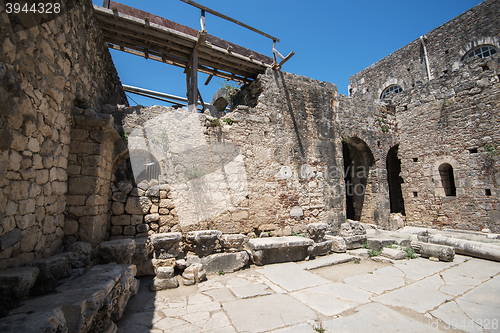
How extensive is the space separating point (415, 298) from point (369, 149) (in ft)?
21.9

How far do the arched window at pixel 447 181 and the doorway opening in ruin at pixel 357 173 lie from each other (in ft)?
8.44

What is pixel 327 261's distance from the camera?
5188mm

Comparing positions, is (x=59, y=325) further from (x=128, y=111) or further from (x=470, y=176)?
(x=470, y=176)

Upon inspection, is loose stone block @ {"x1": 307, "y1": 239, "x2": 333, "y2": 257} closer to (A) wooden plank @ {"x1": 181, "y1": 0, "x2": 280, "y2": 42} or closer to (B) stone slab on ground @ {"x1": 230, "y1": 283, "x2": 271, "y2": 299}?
(B) stone slab on ground @ {"x1": 230, "y1": 283, "x2": 271, "y2": 299}

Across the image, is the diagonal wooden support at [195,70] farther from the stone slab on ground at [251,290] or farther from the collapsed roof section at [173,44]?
the stone slab on ground at [251,290]

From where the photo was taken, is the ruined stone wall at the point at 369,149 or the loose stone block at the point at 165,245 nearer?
the loose stone block at the point at 165,245

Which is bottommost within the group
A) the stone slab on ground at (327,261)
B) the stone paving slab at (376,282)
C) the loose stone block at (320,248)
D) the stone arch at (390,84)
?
the stone paving slab at (376,282)

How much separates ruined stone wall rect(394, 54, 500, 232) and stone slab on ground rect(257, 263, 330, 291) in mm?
7386

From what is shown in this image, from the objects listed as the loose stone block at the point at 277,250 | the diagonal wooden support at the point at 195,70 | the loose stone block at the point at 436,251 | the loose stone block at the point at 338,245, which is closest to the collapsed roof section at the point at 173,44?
the diagonal wooden support at the point at 195,70

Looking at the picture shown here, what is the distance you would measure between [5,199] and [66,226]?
1.23 meters

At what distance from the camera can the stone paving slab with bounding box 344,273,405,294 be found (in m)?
3.77

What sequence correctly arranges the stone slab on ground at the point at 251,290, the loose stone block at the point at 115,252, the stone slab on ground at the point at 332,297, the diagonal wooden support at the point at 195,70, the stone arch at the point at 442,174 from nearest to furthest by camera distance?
the stone slab on ground at the point at 332,297 < the loose stone block at the point at 115,252 < the stone slab on ground at the point at 251,290 < the diagonal wooden support at the point at 195,70 < the stone arch at the point at 442,174

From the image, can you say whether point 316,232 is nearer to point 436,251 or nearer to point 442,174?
point 436,251

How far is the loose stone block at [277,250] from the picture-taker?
488cm
